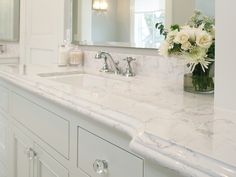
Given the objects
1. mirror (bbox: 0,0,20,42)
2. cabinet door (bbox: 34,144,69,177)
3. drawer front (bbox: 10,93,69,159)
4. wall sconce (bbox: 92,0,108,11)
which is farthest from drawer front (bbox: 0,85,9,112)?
mirror (bbox: 0,0,20,42)

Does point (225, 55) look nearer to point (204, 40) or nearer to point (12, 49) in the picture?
point (204, 40)

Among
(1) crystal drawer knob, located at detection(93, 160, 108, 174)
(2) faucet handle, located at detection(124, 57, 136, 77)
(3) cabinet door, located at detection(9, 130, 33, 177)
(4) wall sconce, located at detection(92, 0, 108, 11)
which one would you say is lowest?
(3) cabinet door, located at detection(9, 130, 33, 177)

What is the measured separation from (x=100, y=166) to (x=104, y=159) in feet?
0.08

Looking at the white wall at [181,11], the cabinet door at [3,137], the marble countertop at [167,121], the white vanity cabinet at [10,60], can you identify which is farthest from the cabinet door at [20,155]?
the white vanity cabinet at [10,60]

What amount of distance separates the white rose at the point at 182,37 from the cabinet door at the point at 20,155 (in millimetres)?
748

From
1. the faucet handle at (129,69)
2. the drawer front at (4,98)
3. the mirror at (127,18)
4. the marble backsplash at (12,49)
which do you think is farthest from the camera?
the marble backsplash at (12,49)

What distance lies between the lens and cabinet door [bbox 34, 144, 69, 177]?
0.97m

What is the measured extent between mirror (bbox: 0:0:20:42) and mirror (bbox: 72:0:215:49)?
1.17 meters

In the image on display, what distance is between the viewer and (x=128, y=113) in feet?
2.17

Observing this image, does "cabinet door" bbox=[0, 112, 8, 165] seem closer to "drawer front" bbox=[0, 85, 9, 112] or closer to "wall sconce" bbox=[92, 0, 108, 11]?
"drawer front" bbox=[0, 85, 9, 112]

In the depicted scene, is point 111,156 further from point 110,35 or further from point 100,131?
point 110,35

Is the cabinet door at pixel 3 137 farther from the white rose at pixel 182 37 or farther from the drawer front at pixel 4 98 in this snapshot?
the white rose at pixel 182 37

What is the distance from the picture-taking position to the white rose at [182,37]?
888mm

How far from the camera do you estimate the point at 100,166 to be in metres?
0.76
